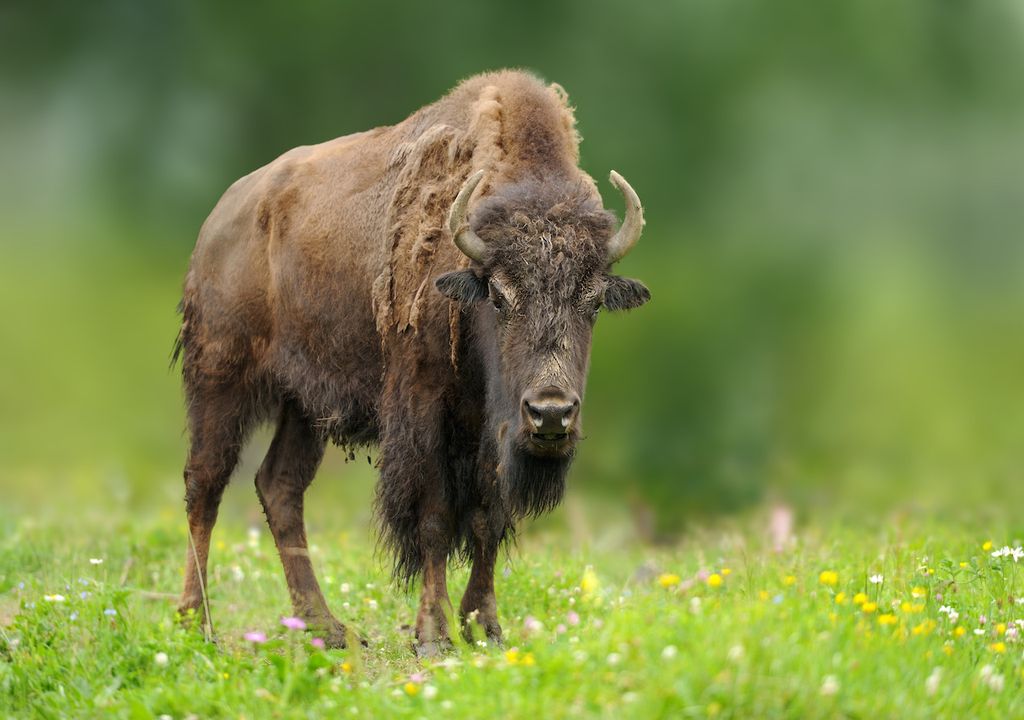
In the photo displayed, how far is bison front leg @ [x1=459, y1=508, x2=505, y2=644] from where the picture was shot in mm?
6684

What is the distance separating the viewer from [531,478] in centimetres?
619

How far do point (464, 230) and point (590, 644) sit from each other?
7.88ft

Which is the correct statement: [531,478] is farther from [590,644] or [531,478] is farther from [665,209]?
[665,209]

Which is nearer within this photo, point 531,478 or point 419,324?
point 531,478

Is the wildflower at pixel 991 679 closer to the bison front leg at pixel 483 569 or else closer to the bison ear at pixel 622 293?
the bison ear at pixel 622 293

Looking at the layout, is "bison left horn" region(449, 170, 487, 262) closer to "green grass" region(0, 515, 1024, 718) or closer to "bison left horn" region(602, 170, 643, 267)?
"bison left horn" region(602, 170, 643, 267)

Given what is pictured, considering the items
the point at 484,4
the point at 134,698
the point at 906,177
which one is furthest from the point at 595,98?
the point at 134,698

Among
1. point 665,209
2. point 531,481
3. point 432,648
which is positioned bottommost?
point 432,648

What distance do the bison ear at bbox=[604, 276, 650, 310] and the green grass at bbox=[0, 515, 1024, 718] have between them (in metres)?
1.32

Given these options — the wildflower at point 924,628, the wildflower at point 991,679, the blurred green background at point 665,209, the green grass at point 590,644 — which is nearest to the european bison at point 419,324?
the green grass at point 590,644

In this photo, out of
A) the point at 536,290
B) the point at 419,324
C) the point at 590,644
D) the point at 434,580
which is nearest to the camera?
the point at 590,644

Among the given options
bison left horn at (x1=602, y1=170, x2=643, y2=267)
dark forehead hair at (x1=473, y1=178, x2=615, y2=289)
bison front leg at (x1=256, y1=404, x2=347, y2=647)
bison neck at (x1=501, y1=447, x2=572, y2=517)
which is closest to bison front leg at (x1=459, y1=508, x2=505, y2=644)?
bison neck at (x1=501, y1=447, x2=572, y2=517)

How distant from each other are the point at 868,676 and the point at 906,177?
1306 centimetres

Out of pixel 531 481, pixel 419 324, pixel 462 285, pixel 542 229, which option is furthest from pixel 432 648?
pixel 542 229
